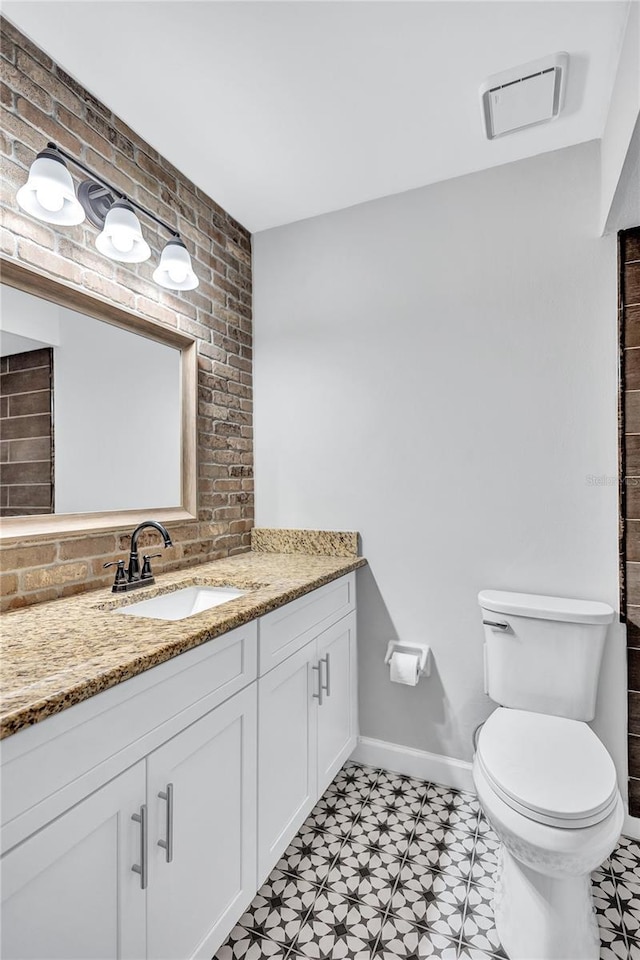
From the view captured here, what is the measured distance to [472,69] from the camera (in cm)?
152

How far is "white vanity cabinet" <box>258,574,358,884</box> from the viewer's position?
4.71ft

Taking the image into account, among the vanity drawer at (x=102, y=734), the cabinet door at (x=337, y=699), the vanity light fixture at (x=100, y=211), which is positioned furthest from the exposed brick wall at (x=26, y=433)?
the cabinet door at (x=337, y=699)

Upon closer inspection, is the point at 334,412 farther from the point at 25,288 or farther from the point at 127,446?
the point at 25,288

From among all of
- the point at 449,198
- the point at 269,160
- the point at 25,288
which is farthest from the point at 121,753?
the point at 449,198

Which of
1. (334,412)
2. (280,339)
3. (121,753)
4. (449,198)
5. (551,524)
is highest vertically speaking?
(449,198)

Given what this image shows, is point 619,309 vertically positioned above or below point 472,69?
below

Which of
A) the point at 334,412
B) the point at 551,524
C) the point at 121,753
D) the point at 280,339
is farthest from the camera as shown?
the point at 280,339

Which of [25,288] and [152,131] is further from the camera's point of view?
[152,131]

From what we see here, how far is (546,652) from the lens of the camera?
1.70m

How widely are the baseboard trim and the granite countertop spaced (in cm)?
86

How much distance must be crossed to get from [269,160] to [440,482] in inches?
57.3

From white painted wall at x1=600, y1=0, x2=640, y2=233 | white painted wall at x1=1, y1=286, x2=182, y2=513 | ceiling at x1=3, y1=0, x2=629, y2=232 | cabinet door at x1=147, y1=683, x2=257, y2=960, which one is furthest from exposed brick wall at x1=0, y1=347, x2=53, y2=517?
white painted wall at x1=600, y1=0, x2=640, y2=233

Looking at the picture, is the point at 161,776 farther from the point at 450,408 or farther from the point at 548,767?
the point at 450,408

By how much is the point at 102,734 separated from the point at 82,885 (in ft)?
0.82
